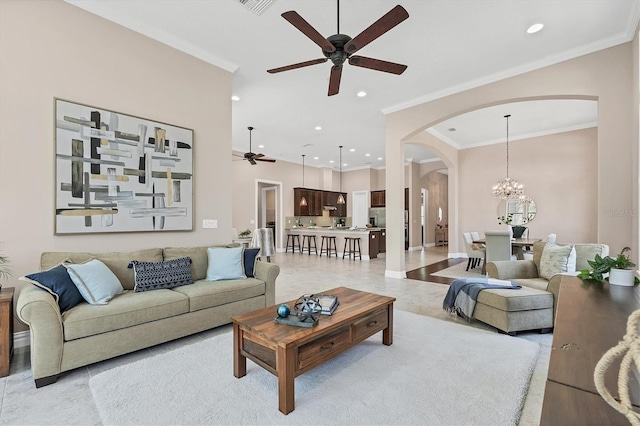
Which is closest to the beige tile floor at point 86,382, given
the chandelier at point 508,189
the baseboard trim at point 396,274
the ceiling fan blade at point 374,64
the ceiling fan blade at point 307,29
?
the baseboard trim at point 396,274

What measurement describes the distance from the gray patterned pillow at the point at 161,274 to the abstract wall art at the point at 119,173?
617 millimetres

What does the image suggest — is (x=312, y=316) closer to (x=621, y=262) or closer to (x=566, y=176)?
(x=621, y=262)

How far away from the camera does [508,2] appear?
3062mm

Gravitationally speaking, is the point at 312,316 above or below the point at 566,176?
below

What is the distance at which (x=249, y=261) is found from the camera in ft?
12.2

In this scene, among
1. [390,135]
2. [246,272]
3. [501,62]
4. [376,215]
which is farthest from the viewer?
[376,215]

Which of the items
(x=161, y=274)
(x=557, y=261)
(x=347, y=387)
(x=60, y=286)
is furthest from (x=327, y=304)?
(x=557, y=261)

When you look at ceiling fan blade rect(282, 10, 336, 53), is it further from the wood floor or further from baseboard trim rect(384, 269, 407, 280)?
the wood floor

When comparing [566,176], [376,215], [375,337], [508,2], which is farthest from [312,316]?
[376,215]

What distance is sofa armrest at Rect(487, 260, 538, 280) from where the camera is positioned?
3922 mm

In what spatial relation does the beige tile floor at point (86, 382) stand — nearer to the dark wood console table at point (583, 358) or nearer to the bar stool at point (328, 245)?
the dark wood console table at point (583, 358)

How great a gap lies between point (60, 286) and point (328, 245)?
24.2 feet

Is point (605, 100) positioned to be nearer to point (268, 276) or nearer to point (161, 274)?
point (268, 276)

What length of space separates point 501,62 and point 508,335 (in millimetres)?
3694
